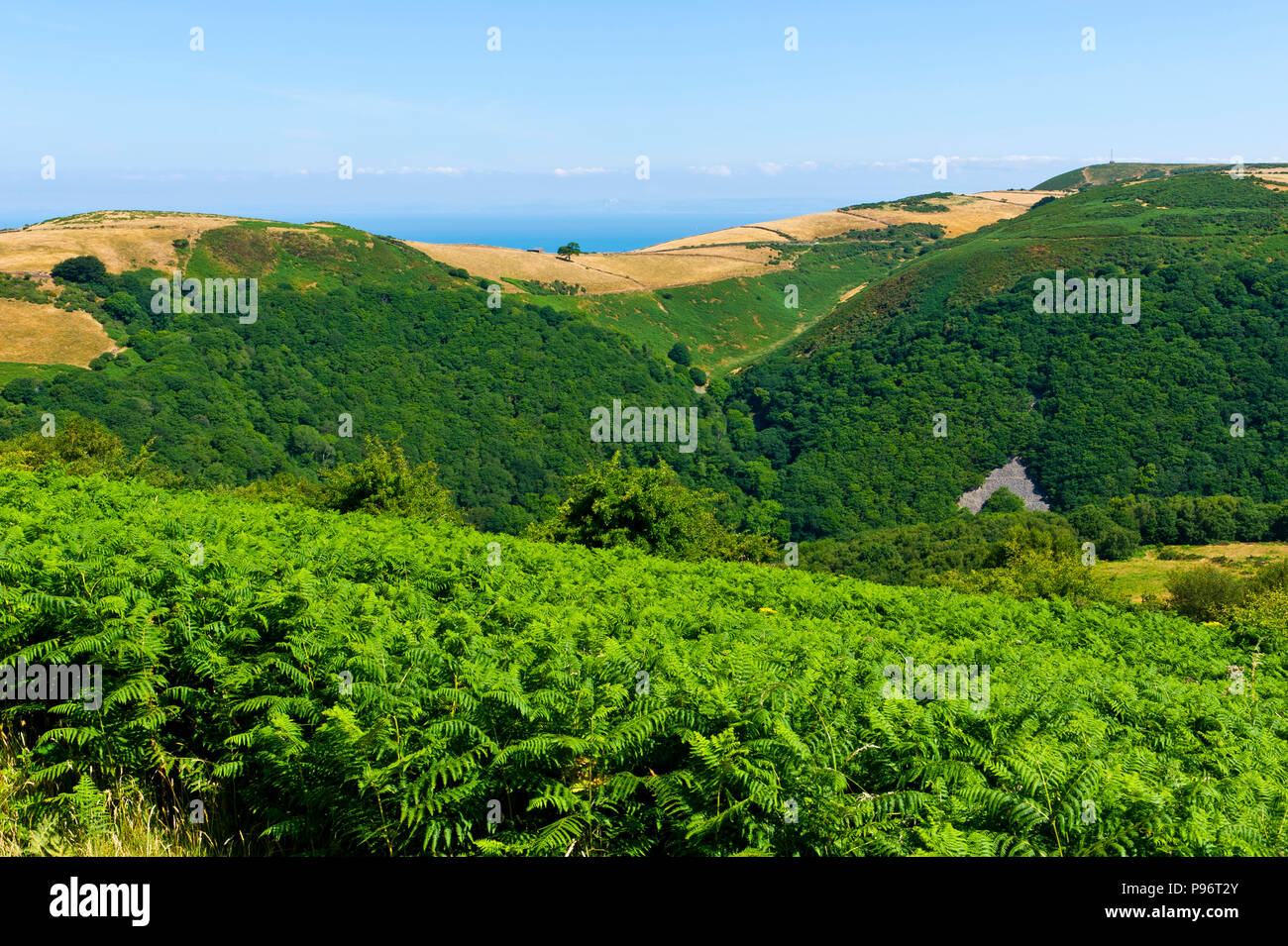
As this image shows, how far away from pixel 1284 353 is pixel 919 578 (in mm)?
75559

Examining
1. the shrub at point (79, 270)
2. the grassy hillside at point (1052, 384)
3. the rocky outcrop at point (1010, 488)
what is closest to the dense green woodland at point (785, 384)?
the grassy hillside at point (1052, 384)

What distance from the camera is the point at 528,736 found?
4.40 metres

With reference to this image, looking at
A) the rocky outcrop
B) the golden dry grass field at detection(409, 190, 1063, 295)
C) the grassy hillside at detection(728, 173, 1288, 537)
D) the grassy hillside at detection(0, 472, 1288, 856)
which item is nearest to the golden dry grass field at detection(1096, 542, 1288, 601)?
the grassy hillside at detection(728, 173, 1288, 537)

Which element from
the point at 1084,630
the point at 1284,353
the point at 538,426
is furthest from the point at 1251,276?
the point at 1084,630

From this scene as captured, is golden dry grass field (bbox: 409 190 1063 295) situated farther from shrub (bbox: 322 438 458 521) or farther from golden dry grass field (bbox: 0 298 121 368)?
shrub (bbox: 322 438 458 521)

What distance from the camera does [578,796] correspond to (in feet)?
13.4

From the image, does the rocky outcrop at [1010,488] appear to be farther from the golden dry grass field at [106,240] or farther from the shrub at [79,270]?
the golden dry grass field at [106,240]

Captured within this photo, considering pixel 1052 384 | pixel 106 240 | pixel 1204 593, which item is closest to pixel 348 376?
pixel 106 240

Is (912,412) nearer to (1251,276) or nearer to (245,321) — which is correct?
(1251,276)

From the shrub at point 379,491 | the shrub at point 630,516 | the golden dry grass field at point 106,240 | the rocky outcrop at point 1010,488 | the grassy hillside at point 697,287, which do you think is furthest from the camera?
the grassy hillside at point 697,287

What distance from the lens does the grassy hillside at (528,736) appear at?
3941 millimetres

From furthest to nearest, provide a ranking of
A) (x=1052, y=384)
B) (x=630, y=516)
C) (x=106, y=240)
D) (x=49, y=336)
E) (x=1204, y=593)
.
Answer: (x=106, y=240), (x=1052, y=384), (x=49, y=336), (x=1204, y=593), (x=630, y=516)

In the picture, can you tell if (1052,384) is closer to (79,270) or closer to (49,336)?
(49,336)

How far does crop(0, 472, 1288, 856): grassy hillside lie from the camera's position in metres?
3.94
